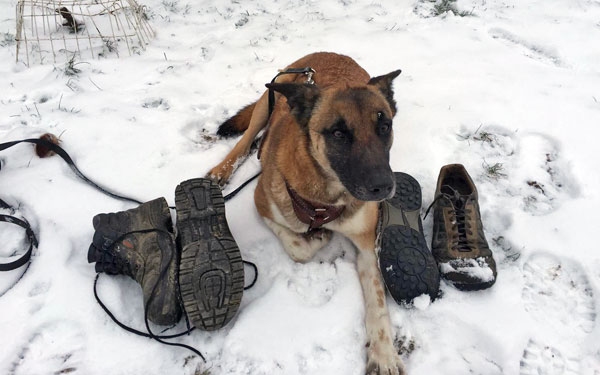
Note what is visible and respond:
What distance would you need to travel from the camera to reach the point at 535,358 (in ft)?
7.24

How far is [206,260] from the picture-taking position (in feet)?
7.44

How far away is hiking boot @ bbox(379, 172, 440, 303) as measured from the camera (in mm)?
2459

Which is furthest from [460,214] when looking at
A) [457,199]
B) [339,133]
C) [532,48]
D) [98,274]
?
[532,48]

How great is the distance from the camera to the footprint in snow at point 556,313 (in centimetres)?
219

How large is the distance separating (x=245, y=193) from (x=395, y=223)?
1.27 m

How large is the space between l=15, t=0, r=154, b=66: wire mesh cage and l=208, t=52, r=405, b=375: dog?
281 cm

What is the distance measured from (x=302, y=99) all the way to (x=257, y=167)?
1207 millimetres

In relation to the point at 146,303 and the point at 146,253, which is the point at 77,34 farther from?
the point at 146,303

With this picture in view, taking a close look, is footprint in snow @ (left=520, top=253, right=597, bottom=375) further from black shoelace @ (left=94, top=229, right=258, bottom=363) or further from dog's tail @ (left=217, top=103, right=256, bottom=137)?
dog's tail @ (left=217, top=103, right=256, bottom=137)

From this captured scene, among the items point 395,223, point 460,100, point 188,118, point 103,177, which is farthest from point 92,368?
point 460,100

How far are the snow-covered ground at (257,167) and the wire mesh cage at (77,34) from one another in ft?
0.60

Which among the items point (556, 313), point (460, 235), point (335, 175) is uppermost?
point (335, 175)

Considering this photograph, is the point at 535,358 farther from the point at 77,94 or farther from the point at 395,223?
the point at 77,94

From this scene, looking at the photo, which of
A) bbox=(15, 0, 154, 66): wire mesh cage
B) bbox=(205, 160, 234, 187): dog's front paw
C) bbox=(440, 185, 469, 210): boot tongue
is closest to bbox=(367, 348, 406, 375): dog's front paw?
bbox=(440, 185, 469, 210): boot tongue
